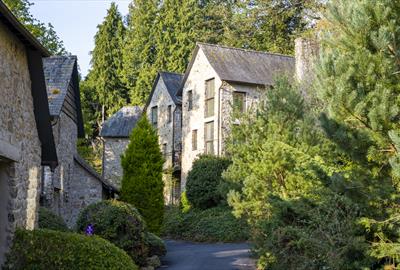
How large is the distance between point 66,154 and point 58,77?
2.88 m

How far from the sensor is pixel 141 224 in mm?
14375

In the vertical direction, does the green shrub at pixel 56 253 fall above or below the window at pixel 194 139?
below

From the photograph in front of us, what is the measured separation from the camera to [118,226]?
14.0 metres

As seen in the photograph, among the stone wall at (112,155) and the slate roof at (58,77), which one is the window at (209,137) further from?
the slate roof at (58,77)

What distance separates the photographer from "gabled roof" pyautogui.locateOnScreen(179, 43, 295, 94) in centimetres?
2889

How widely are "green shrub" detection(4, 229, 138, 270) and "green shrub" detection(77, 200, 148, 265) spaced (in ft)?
11.5

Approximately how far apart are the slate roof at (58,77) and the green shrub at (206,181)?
864 centimetres

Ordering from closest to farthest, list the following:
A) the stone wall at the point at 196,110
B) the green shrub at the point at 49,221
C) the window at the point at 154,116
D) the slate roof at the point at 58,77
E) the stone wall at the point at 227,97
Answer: the green shrub at the point at 49,221 → the slate roof at the point at 58,77 → the stone wall at the point at 227,97 → the stone wall at the point at 196,110 → the window at the point at 154,116

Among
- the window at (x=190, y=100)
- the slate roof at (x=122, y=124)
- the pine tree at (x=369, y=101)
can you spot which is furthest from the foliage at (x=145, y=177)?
the slate roof at (x=122, y=124)

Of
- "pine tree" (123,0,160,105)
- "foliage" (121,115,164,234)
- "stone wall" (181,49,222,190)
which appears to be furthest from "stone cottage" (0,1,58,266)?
"pine tree" (123,0,160,105)

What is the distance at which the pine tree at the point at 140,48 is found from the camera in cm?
4719

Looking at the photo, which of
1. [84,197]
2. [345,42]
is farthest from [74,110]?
[345,42]

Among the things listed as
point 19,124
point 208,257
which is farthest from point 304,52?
point 19,124

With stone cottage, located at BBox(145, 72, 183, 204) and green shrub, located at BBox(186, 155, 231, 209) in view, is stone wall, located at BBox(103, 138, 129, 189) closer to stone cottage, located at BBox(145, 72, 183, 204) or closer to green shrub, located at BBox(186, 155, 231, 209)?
stone cottage, located at BBox(145, 72, 183, 204)
